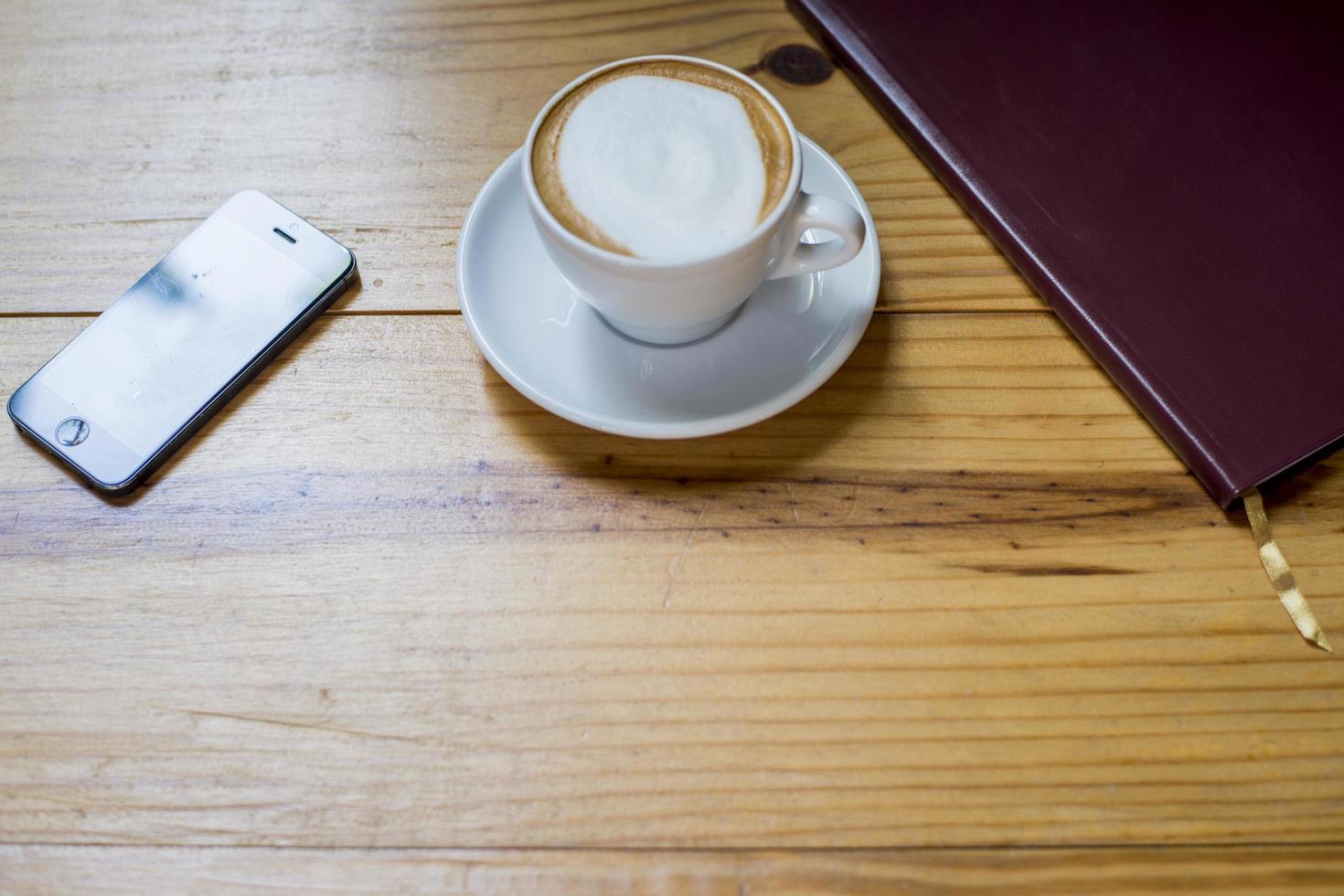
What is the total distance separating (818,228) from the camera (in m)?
0.46

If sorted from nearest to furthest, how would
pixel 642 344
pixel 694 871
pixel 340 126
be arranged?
pixel 694 871 < pixel 642 344 < pixel 340 126

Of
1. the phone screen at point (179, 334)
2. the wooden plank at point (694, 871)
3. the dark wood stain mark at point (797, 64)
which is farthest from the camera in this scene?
the dark wood stain mark at point (797, 64)

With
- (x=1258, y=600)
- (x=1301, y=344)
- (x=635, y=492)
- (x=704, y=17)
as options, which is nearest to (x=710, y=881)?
(x=635, y=492)

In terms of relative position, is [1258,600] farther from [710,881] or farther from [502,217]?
[502,217]

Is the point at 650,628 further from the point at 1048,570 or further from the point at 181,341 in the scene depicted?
the point at 181,341

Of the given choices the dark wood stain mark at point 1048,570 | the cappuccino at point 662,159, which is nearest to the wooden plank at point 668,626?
the dark wood stain mark at point 1048,570

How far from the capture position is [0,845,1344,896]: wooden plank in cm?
41

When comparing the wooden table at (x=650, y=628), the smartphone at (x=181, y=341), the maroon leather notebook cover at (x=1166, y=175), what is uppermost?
the maroon leather notebook cover at (x=1166, y=175)

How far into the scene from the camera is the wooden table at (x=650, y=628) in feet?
1.39

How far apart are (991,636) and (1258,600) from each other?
13 cm

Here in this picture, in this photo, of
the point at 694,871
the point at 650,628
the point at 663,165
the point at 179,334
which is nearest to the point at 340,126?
the point at 179,334

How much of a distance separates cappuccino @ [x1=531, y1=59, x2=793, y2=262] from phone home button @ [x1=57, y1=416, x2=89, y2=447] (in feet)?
0.91

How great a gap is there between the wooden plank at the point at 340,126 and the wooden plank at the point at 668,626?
0.07 meters

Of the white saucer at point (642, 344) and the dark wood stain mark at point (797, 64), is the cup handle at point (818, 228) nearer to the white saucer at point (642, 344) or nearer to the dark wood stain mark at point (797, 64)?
the white saucer at point (642, 344)
